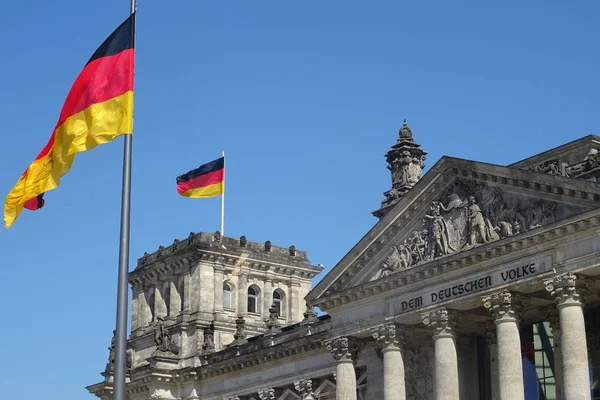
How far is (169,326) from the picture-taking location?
243 ft

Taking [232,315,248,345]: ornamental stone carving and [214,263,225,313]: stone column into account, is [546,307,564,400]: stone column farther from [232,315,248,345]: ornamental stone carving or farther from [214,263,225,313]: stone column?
[214,263,225,313]: stone column

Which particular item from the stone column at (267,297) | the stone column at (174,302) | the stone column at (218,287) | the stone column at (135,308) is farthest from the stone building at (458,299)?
the stone column at (135,308)

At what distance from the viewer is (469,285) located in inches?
1877

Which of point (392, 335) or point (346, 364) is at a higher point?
point (392, 335)

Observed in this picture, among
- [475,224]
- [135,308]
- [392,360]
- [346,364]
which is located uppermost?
[135,308]

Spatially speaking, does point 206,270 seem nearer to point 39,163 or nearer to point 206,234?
point 206,234

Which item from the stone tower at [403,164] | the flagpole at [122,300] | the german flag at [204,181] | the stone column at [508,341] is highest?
the german flag at [204,181]

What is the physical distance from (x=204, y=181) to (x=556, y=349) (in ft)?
94.7

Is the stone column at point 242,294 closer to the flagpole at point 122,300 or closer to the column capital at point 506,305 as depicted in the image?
the column capital at point 506,305

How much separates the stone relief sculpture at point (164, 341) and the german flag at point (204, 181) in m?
8.19

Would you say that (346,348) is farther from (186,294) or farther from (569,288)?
(186,294)

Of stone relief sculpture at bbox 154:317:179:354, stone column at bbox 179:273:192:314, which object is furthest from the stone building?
stone column at bbox 179:273:192:314

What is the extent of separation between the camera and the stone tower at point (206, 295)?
72.1m

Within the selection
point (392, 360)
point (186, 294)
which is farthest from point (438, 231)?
point (186, 294)
